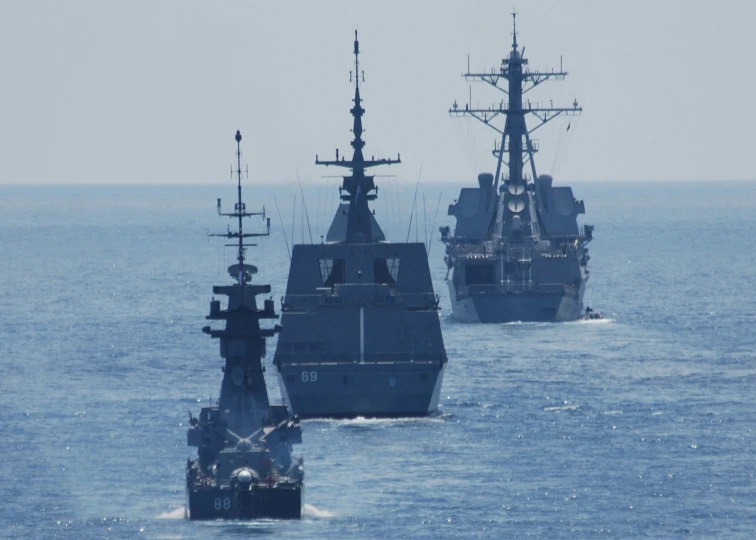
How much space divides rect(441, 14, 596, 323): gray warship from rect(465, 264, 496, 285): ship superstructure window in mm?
48

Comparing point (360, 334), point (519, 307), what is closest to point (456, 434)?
point (360, 334)

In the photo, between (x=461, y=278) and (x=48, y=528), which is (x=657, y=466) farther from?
(x=461, y=278)

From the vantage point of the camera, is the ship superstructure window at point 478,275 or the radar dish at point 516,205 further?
the radar dish at point 516,205

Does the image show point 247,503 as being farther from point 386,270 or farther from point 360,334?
point 386,270

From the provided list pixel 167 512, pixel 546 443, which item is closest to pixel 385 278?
pixel 546 443

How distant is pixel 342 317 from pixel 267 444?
1676 centimetres

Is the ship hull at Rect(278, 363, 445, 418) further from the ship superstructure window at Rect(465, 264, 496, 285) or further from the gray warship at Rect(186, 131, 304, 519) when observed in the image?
the ship superstructure window at Rect(465, 264, 496, 285)

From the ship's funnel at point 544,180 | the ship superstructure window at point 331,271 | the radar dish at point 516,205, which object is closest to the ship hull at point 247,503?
the ship superstructure window at point 331,271

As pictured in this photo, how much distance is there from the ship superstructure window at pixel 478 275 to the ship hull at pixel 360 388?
Result: 3707cm

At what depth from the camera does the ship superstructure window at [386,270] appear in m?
62.8

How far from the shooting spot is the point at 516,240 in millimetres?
96875

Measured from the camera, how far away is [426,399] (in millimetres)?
58844

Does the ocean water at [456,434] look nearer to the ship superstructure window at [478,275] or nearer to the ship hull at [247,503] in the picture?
the ship hull at [247,503]

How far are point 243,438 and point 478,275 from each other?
172 feet
